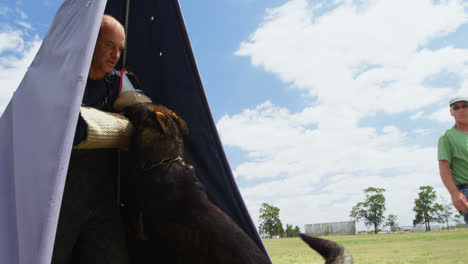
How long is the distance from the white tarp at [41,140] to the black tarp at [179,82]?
1.25m

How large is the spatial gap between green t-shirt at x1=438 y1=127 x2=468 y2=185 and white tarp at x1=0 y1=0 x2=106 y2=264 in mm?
4670

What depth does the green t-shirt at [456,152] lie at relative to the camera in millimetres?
4680

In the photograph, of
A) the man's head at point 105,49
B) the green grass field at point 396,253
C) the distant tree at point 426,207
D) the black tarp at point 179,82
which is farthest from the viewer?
the distant tree at point 426,207

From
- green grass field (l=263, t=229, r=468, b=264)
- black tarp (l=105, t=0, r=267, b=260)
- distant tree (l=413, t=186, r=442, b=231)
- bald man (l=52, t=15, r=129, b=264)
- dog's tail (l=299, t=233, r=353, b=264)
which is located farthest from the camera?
distant tree (l=413, t=186, r=442, b=231)

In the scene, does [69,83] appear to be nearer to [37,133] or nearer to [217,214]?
[37,133]

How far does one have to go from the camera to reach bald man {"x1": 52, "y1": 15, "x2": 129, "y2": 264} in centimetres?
213

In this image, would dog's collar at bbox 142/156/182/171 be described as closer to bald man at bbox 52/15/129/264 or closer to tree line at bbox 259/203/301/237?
bald man at bbox 52/15/129/264

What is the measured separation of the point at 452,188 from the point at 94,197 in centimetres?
442

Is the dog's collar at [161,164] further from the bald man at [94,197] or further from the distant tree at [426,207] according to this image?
the distant tree at [426,207]

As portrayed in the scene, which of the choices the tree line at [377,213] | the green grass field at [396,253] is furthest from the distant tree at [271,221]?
the green grass field at [396,253]

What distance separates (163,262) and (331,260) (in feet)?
4.37

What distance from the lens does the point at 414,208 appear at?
68250 millimetres

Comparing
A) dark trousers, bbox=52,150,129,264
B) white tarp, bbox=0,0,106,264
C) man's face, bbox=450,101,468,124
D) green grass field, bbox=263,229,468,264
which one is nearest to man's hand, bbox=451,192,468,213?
man's face, bbox=450,101,468,124

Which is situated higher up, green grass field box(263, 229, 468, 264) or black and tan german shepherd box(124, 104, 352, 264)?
black and tan german shepherd box(124, 104, 352, 264)
